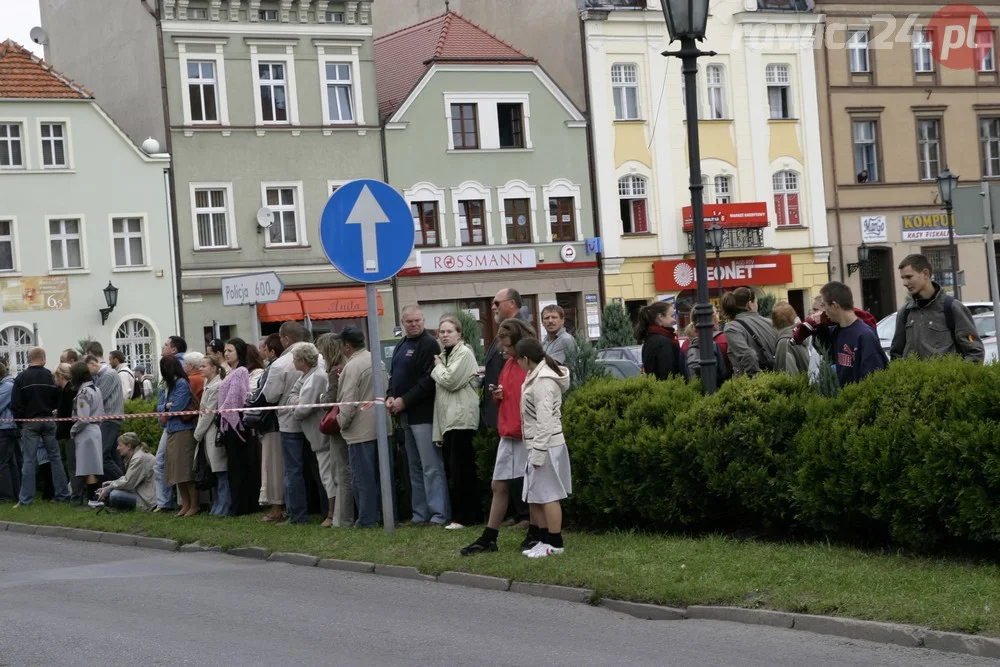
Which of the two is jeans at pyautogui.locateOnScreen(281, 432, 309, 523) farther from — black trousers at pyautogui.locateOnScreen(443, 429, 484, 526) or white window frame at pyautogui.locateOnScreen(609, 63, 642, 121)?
white window frame at pyautogui.locateOnScreen(609, 63, 642, 121)

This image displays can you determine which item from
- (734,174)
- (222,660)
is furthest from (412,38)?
(222,660)

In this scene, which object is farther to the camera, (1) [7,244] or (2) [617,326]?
(2) [617,326]

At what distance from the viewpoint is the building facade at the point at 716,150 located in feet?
169

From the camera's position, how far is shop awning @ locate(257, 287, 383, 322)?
4544 centimetres

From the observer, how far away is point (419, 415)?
14438 millimetres

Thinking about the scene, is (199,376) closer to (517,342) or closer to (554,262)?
(517,342)

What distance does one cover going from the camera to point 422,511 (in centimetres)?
1452

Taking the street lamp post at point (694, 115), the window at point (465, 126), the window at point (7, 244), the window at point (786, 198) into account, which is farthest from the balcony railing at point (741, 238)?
the street lamp post at point (694, 115)

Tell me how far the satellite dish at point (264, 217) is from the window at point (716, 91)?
1607 cm

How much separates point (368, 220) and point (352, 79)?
117 feet

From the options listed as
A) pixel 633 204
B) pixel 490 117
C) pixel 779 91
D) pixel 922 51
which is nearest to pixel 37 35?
pixel 490 117

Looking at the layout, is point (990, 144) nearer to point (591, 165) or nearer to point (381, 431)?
point (591, 165)

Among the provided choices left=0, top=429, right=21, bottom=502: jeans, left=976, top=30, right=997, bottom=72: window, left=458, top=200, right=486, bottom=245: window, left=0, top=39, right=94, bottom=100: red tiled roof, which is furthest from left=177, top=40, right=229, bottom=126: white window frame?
left=976, top=30, right=997, bottom=72: window

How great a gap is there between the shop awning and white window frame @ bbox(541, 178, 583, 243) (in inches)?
257
